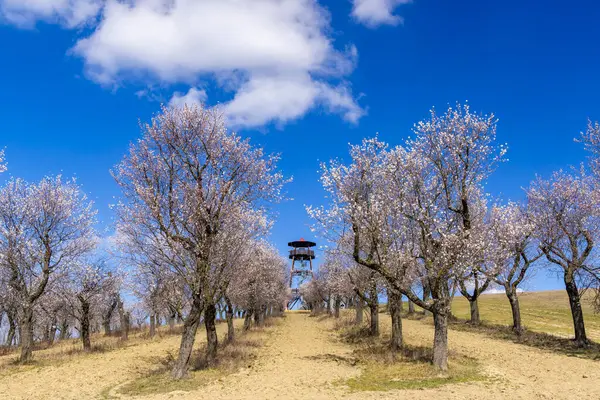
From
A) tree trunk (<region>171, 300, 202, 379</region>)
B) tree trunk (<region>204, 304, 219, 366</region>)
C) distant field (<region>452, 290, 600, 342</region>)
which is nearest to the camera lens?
tree trunk (<region>171, 300, 202, 379</region>)

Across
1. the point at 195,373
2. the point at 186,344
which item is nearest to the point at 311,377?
the point at 195,373

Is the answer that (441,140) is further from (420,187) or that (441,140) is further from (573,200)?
(573,200)

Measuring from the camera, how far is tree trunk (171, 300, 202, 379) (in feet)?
68.3

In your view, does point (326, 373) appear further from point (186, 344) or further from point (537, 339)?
point (537, 339)

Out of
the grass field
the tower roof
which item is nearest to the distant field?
the grass field

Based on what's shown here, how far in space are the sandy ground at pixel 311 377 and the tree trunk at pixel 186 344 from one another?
2005 mm

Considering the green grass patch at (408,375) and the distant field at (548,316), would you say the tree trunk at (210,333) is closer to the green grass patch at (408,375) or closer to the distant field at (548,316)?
the green grass patch at (408,375)

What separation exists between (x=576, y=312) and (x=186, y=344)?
27.5 meters

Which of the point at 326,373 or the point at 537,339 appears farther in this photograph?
the point at 537,339

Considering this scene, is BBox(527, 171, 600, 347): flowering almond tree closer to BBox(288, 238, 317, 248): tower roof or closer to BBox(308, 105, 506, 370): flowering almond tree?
BBox(308, 105, 506, 370): flowering almond tree

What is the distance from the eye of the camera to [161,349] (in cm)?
3597

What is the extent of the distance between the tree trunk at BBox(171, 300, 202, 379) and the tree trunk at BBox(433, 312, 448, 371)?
12.0m

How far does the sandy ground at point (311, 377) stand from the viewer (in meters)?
17.5

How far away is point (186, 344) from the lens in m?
21.2
